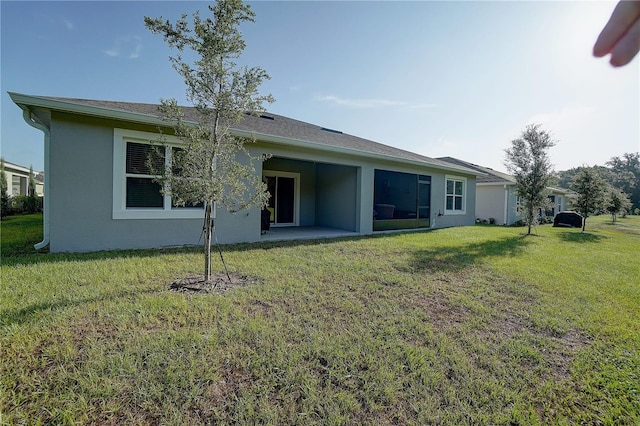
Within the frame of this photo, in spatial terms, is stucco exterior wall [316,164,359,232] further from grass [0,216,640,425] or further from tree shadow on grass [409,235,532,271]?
grass [0,216,640,425]

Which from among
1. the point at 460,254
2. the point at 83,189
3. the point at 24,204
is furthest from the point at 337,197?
the point at 24,204

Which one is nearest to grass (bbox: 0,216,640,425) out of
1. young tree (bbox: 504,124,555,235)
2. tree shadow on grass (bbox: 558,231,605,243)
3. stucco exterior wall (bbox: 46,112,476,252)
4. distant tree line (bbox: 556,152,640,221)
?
stucco exterior wall (bbox: 46,112,476,252)

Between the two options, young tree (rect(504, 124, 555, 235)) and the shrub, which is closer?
young tree (rect(504, 124, 555, 235))

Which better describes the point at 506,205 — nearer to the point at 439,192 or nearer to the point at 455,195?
the point at 455,195

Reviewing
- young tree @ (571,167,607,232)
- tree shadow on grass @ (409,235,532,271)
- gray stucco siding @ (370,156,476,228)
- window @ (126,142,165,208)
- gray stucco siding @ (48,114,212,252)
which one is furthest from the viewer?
young tree @ (571,167,607,232)

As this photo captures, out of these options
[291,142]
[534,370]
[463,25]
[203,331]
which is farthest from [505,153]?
[203,331]

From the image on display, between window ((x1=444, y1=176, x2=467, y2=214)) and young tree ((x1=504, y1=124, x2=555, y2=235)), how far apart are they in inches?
100

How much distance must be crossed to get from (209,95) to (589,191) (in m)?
17.8

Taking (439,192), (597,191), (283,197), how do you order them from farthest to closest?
(597,191) → (439,192) → (283,197)

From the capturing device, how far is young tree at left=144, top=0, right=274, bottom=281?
405cm

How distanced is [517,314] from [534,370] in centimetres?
139

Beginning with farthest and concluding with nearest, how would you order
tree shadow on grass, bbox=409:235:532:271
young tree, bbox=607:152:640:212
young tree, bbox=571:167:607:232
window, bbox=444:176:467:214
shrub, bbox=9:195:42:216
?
young tree, bbox=607:152:640:212 < shrub, bbox=9:195:42:216 < window, bbox=444:176:467:214 < young tree, bbox=571:167:607:232 < tree shadow on grass, bbox=409:235:532:271

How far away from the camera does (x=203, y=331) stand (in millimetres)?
2908

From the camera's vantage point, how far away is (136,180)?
6.73m
